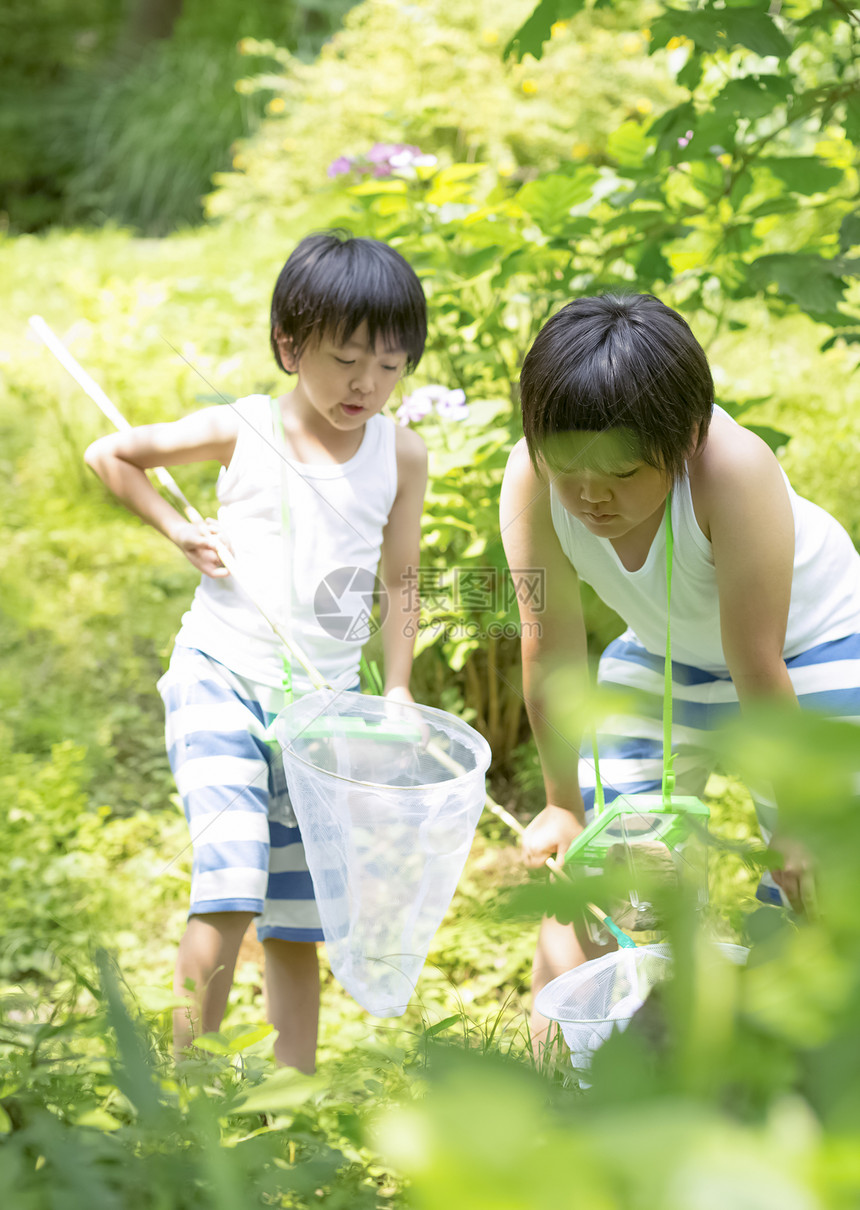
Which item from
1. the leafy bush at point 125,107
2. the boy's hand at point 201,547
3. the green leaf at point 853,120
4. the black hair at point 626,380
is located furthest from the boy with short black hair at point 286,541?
the leafy bush at point 125,107

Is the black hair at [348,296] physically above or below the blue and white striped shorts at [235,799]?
above

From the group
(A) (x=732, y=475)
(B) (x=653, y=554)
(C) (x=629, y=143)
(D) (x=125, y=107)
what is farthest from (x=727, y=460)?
(D) (x=125, y=107)

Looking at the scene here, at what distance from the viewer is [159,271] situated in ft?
19.8

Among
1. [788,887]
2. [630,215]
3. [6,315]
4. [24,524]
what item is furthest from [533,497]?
[6,315]

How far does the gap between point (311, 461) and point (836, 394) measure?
290 centimetres

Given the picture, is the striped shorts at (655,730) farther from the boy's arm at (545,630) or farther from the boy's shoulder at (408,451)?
the boy's shoulder at (408,451)

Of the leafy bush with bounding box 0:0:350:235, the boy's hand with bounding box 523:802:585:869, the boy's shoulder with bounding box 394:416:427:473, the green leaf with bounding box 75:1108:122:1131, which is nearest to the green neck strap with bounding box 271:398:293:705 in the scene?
the boy's shoulder with bounding box 394:416:427:473

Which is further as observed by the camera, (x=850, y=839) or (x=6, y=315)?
(x=6, y=315)

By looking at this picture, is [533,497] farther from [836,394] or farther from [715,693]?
[836,394]

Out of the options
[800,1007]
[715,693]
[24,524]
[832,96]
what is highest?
[832,96]

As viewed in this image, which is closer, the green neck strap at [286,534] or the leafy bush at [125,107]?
the green neck strap at [286,534]

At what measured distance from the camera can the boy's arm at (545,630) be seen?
153 centimetres

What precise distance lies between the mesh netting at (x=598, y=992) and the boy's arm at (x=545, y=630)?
389 millimetres

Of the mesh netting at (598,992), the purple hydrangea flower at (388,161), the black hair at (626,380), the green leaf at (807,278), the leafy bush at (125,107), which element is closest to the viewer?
the mesh netting at (598,992)
